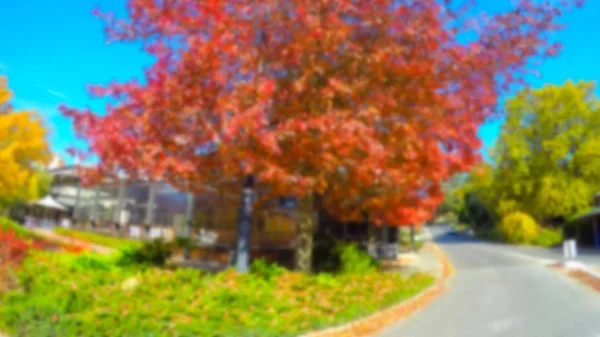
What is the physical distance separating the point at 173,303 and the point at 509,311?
637cm

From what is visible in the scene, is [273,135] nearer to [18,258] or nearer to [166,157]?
[166,157]

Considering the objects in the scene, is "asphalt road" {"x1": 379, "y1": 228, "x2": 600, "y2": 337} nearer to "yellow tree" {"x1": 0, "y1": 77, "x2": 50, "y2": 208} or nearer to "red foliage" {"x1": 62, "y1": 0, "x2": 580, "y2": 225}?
"red foliage" {"x1": 62, "y1": 0, "x2": 580, "y2": 225}

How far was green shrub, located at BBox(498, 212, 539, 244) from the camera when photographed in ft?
127

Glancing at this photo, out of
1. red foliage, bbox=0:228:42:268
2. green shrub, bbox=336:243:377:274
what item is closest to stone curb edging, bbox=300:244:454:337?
green shrub, bbox=336:243:377:274

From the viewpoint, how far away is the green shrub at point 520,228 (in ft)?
127

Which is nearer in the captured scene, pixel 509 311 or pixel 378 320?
pixel 378 320

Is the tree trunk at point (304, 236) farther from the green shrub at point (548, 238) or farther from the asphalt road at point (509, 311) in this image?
the green shrub at point (548, 238)

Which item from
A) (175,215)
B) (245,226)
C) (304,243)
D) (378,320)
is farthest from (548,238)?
(245,226)

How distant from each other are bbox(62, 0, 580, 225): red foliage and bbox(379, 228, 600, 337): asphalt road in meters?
2.50

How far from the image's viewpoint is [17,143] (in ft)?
59.2

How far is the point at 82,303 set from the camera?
620cm

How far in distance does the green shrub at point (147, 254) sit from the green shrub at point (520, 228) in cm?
3431

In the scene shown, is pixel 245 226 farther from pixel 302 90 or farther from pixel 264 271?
pixel 302 90

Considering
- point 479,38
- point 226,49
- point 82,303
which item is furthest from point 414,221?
point 82,303
